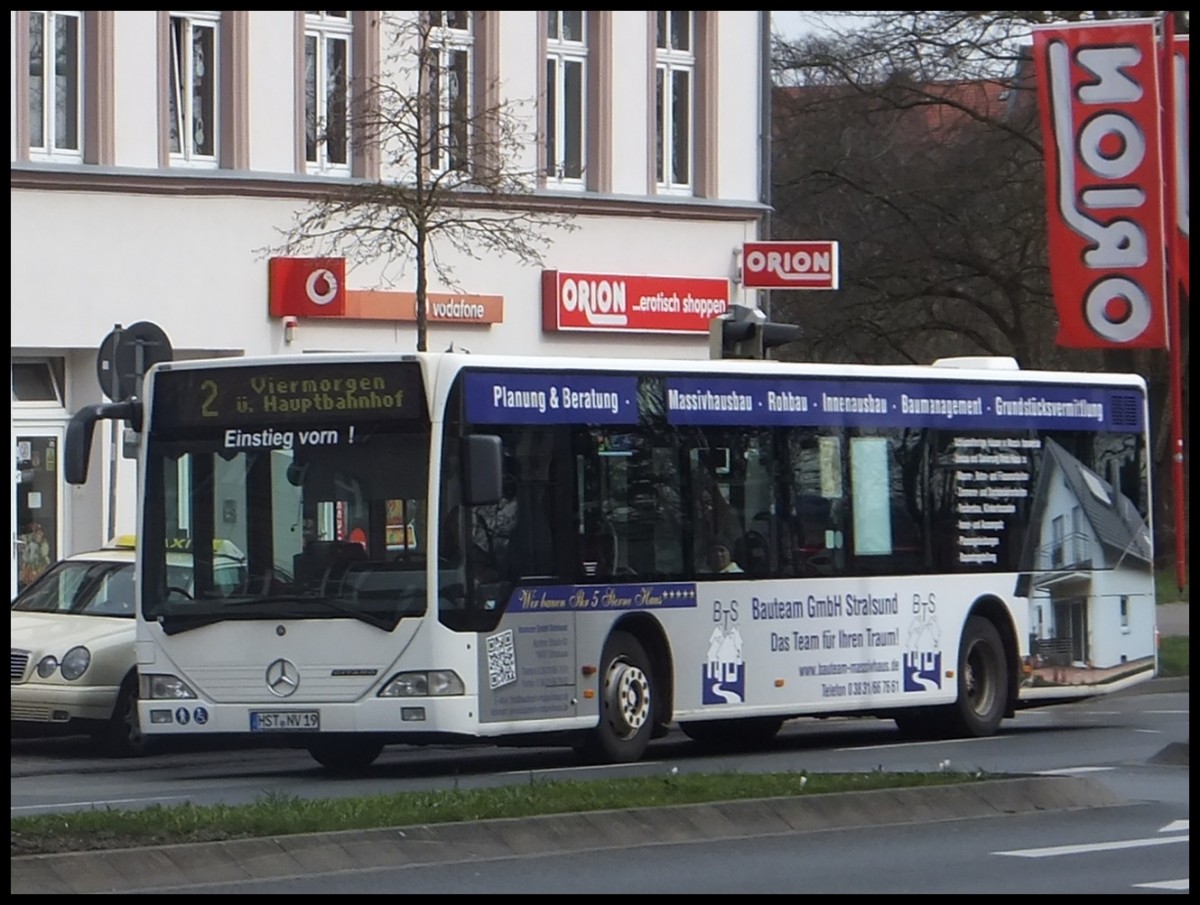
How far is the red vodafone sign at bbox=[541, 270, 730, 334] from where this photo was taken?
3158cm

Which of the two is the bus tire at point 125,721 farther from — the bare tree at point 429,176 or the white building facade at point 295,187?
the white building facade at point 295,187

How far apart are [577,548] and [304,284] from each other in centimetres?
1361

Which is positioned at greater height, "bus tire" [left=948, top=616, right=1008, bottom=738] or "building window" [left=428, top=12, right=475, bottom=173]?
"building window" [left=428, top=12, right=475, bottom=173]

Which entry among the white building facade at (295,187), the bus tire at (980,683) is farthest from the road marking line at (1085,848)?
the white building facade at (295,187)

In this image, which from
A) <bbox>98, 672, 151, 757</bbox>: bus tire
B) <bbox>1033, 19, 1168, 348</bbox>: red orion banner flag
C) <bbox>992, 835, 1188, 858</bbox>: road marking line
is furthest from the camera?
<bbox>1033, 19, 1168, 348</bbox>: red orion banner flag

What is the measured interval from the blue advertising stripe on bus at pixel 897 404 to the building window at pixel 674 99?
42.8 ft

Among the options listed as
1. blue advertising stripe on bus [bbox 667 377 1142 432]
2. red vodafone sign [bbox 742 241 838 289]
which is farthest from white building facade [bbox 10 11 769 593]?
blue advertising stripe on bus [bbox 667 377 1142 432]

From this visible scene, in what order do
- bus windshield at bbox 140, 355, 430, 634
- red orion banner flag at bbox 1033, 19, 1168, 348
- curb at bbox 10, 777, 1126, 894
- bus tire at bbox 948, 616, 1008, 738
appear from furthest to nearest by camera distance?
red orion banner flag at bbox 1033, 19, 1168, 348, bus tire at bbox 948, 616, 1008, 738, bus windshield at bbox 140, 355, 430, 634, curb at bbox 10, 777, 1126, 894

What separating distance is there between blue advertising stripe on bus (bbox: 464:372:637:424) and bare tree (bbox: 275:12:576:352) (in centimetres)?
698

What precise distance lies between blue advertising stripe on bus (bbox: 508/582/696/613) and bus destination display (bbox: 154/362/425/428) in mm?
1305

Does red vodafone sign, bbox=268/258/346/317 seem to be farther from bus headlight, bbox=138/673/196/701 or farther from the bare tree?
bus headlight, bbox=138/673/196/701

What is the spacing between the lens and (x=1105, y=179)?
2489 centimetres

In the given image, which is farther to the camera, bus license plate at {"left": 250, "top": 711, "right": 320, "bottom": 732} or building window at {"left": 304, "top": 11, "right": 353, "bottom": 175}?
building window at {"left": 304, "top": 11, "right": 353, "bottom": 175}

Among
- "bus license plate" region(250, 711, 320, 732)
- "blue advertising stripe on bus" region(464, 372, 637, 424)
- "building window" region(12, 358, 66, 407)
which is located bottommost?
"bus license plate" region(250, 711, 320, 732)
